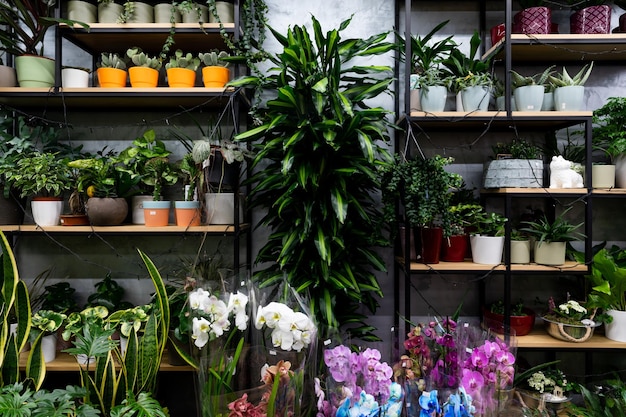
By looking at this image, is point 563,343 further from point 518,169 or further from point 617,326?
point 518,169

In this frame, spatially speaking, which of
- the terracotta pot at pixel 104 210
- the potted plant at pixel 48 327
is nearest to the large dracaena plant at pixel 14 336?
the potted plant at pixel 48 327

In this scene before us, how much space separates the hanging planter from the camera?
2039 mm

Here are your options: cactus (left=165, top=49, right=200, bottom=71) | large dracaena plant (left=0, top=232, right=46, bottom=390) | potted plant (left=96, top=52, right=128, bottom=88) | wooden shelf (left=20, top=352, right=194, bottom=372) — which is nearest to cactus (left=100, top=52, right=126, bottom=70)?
potted plant (left=96, top=52, right=128, bottom=88)

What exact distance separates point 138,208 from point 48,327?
68 cm

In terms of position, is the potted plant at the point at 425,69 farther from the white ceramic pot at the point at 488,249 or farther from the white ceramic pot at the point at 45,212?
the white ceramic pot at the point at 45,212

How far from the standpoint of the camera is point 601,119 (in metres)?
2.30

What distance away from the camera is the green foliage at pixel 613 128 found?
2.00 metres

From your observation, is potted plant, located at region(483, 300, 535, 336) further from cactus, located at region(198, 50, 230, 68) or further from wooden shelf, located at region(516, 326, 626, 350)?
cactus, located at region(198, 50, 230, 68)

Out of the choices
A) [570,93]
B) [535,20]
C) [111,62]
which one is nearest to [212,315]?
[111,62]

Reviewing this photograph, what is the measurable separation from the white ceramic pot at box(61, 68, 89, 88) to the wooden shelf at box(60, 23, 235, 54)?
191 millimetres

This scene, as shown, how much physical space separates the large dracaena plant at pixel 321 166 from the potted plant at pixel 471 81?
0.38 meters

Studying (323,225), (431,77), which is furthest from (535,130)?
(323,225)

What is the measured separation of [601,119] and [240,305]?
2348 mm

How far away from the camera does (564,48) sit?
2.08 metres
